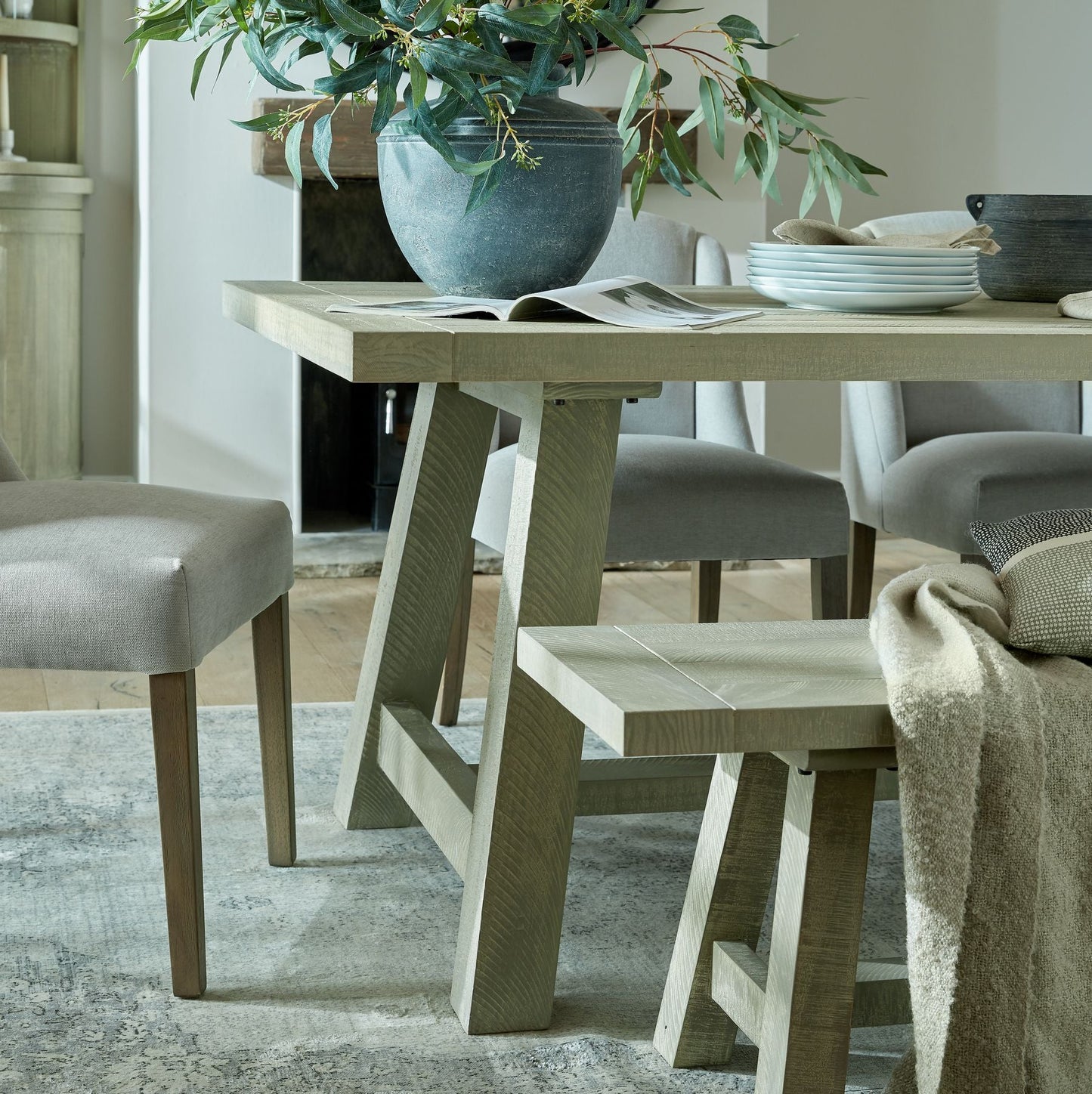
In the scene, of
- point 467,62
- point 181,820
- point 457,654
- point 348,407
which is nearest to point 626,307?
point 467,62

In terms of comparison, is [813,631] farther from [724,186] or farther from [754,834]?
[724,186]

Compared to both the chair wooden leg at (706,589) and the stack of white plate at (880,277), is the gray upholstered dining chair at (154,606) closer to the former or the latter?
the stack of white plate at (880,277)

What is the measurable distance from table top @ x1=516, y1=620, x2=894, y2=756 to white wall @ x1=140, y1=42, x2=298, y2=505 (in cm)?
286

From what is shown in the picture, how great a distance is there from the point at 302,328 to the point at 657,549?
0.81m

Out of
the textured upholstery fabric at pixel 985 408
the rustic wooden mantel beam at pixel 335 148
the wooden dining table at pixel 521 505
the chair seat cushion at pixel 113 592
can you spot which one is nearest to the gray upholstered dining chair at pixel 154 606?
the chair seat cushion at pixel 113 592

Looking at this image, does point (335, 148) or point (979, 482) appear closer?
point (979, 482)

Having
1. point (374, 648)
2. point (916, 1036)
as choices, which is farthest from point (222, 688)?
point (916, 1036)

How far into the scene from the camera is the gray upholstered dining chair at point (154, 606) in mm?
1506

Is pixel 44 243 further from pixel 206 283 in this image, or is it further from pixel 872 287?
pixel 872 287

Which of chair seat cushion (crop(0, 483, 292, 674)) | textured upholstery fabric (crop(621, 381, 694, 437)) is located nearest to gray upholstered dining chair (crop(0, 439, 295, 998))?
chair seat cushion (crop(0, 483, 292, 674))

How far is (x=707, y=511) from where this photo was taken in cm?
217

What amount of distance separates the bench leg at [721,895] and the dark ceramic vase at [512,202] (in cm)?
56

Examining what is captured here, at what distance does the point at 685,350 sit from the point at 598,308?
0.13 metres

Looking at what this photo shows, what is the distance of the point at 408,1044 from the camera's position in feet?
4.96
